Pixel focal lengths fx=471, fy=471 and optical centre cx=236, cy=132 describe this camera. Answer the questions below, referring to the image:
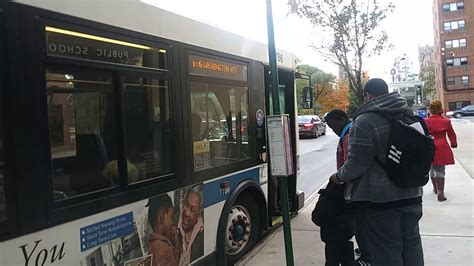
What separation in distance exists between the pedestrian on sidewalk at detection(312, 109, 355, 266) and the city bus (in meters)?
1.14

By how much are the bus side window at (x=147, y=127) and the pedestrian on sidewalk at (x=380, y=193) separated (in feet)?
4.93

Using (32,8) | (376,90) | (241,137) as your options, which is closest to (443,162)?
(241,137)

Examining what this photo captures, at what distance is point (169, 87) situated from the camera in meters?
4.08

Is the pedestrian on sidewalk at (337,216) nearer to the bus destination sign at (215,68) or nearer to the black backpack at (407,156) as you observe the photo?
the black backpack at (407,156)

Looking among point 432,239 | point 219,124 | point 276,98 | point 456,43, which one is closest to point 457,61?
point 456,43

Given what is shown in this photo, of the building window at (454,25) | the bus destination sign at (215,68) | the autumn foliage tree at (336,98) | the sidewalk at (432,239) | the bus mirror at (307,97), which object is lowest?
the sidewalk at (432,239)

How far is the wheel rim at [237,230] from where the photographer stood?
5.20 m

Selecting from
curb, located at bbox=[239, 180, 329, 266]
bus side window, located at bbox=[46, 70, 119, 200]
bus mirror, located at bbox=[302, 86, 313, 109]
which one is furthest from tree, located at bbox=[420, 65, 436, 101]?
bus side window, located at bbox=[46, 70, 119, 200]

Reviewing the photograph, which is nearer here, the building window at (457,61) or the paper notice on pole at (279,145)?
the paper notice on pole at (279,145)

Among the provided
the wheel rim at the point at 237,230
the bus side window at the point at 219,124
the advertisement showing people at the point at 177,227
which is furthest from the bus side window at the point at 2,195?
the wheel rim at the point at 237,230

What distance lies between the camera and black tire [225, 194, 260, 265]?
5.29 metres

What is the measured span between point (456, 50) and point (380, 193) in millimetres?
69530

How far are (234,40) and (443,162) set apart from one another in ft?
14.7

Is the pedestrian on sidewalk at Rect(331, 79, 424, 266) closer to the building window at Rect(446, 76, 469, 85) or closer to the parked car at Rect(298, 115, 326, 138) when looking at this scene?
the parked car at Rect(298, 115, 326, 138)
